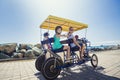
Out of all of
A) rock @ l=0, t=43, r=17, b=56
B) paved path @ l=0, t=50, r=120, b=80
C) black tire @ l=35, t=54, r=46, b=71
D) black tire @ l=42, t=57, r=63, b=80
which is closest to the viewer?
black tire @ l=42, t=57, r=63, b=80

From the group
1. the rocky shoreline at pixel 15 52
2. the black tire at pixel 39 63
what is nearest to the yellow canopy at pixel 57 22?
the black tire at pixel 39 63

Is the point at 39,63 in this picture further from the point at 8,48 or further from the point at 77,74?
the point at 8,48

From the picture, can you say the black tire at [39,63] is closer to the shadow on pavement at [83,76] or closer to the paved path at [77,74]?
the paved path at [77,74]

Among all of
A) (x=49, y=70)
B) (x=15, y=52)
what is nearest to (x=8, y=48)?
(x=15, y=52)

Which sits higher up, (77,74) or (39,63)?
(39,63)

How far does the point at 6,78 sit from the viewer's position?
4.27m

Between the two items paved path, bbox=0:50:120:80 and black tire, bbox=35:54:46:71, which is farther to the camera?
black tire, bbox=35:54:46:71

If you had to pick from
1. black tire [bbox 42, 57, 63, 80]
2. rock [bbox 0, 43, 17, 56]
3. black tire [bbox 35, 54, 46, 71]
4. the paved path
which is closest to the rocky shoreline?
rock [bbox 0, 43, 17, 56]

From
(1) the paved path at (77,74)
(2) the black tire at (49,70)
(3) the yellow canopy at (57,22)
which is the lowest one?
(1) the paved path at (77,74)

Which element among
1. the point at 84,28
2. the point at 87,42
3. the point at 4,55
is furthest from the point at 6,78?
the point at 4,55

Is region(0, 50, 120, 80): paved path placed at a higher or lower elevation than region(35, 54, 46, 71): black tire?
lower

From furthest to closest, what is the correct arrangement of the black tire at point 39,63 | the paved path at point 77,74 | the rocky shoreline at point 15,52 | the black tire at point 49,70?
the rocky shoreline at point 15,52, the black tire at point 39,63, the paved path at point 77,74, the black tire at point 49,70

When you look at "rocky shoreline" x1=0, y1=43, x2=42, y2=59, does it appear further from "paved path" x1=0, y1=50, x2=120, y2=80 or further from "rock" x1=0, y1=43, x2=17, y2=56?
"paved path" x1=0, y1=50, x2=120, y2=80

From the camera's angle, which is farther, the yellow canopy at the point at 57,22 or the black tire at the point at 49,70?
the yellow canopy at the point at 57,22
